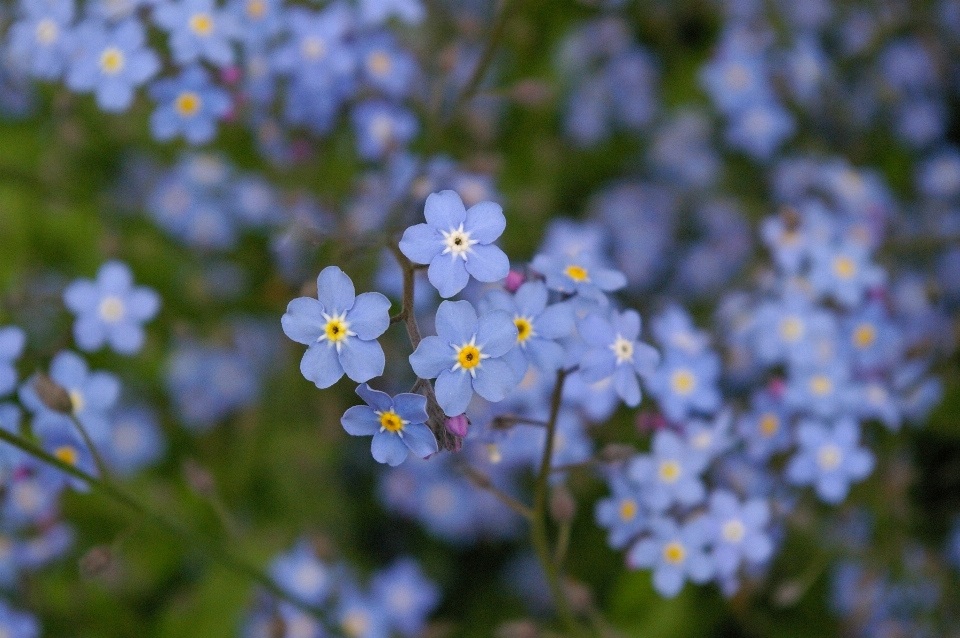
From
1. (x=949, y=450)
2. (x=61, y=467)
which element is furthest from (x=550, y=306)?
(x=949, y=450)

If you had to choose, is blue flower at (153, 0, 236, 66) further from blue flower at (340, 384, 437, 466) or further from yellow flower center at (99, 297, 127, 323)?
blue flower at (340, 384, 437, 466)

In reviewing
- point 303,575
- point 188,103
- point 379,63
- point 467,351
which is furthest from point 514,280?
point 303,575

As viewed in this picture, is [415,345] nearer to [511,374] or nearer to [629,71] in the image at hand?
[511,374]

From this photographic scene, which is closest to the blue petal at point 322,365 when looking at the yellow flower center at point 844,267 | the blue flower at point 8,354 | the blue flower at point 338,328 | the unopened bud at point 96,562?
the blue flower at point 338,328

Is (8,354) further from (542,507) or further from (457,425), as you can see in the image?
(542,507)

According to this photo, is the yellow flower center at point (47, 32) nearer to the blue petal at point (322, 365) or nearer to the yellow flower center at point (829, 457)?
the blue petal at point (322, 365)

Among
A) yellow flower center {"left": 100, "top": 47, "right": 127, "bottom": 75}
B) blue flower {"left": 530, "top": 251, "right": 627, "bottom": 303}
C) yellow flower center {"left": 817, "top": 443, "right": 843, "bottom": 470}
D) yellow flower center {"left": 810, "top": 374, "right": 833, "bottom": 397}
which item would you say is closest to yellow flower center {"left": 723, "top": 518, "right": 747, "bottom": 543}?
yellow flower center {"left": 817, "top": 443, "right": 843, "bottom": 470}
